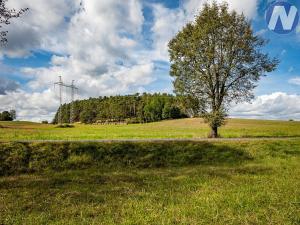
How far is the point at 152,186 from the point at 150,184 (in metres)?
0.49

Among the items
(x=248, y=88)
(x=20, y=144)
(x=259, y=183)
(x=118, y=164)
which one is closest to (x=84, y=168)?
(x=118, y=164)

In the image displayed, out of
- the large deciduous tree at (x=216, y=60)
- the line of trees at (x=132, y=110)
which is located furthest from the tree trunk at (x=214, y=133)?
the line of trees at (x=132, y=110)

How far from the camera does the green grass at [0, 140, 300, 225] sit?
1062cm

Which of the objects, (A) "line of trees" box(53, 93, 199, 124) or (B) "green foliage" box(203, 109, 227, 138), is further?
(A) "line of trees" box(53, 93, 199, 124)

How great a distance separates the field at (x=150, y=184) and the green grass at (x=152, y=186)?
1.2 inches

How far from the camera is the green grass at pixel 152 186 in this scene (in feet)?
34.8

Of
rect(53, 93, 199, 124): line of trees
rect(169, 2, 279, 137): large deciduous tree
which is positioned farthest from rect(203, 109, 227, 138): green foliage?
rect(53, 93, 199, 124): line of trees

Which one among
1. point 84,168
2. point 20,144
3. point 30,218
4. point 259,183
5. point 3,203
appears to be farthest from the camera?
point 20,144

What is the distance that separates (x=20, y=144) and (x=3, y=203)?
540 inches

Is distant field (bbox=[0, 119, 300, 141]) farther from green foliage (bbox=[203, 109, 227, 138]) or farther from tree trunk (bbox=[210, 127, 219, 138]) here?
tree trunk (bbox=[210, 127, 219, 138])

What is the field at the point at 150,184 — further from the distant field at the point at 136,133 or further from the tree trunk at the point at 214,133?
the distant field at the point at 136,133

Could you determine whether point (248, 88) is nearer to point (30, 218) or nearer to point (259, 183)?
point (259, 183)

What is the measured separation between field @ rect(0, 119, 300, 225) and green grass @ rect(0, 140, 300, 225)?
0.10 ft

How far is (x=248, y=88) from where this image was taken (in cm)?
4106
